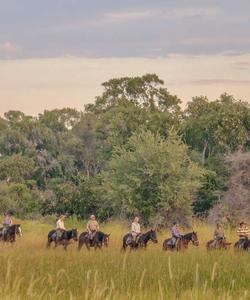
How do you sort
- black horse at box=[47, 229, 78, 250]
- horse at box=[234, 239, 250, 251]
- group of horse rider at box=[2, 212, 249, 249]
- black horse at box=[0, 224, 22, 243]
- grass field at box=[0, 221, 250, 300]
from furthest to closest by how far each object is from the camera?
1. black horse at box=[0, 224, 22, 243]
2. black horse at box=[47, 229, 78, 250]
3. group of horse rider at box=[2, 212, 249, 249]
4. horse at box=[234, 239, 250, 251]
5. grass field at box=[0, 221, 250, 300]

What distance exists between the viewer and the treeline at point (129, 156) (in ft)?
126

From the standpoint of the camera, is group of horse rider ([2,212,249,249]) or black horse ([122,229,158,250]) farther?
black horse ([122,229,158,250])

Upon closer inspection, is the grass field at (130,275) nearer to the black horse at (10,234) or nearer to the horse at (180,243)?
the horse at (180,243)

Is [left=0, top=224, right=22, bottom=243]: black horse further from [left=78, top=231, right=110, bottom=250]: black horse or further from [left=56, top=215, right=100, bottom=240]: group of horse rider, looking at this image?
[left=78, top=231, right=110, bottom=250]: black horse

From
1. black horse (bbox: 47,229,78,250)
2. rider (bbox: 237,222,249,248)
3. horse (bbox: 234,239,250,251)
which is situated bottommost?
black horse (bbox: 47,229,78,250)

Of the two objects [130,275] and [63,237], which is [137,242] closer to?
[63,237]

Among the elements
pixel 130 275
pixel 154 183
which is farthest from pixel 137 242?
pixel 130 275

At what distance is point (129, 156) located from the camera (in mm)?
38750

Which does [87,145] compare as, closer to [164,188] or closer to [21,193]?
[21,193]

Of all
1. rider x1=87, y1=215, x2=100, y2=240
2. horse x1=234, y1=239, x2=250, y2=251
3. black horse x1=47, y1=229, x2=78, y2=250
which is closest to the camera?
horse x1=234, y1=239, x2=250, y2=251

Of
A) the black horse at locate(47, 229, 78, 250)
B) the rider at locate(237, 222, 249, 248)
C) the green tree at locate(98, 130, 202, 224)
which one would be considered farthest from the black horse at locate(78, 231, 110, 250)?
the green tree at locate(98, 130, 202, 224)

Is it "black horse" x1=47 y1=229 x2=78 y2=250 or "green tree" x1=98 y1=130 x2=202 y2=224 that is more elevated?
"green tree" x1=98 y1=130 x2=202 y2=224

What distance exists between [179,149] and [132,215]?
15.2ft

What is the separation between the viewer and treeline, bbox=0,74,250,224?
1517 inches
